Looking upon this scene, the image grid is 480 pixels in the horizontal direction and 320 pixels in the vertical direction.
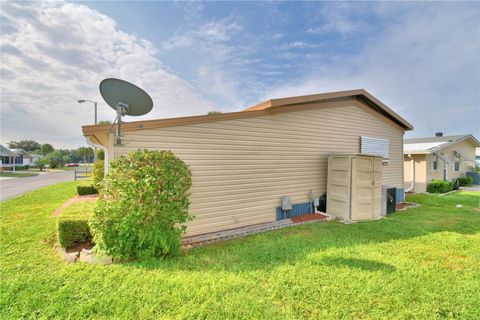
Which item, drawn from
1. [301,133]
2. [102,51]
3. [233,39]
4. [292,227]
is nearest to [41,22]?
[102,51]

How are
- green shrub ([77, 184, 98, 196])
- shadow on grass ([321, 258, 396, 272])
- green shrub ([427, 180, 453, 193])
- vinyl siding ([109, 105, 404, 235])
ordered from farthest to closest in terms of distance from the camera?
1. green shrub ([427, 180, 453, 193])
2. green shrub ([77, 184, 98, 196])
3. vinyl siding ([109, 105, 404, 235])
4. shadow on grass ([321, 258, 396, 272])

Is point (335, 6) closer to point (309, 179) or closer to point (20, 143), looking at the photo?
point (309, 179)

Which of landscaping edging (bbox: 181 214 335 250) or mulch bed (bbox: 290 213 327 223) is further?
mulch bed (bbox: 290 213 327 223)

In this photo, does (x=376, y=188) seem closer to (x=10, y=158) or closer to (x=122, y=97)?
(x=122, y=97)

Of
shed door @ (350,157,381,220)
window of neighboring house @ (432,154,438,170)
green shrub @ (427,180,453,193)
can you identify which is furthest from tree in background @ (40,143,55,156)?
window of neighboring house @ (432,154,438,170)

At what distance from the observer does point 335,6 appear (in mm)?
7500

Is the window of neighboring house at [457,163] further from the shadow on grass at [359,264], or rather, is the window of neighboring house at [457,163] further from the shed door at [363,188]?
the shadow on grass at [359,264]

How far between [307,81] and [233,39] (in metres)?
4.03

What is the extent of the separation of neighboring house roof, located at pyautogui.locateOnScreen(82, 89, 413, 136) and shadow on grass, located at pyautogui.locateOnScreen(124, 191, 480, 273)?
264 centimetres

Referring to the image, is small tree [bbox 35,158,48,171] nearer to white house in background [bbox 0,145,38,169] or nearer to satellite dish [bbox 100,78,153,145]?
white house in background [bbox 0,145,38,169]

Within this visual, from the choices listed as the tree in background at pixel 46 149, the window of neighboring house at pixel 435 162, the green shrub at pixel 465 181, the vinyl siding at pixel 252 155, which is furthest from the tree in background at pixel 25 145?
the green shrub at pixel 465 181

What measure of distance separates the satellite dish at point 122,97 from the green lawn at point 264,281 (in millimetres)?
2532

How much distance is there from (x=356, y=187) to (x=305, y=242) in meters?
2.81

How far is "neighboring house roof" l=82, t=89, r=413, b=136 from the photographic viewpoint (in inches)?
173
